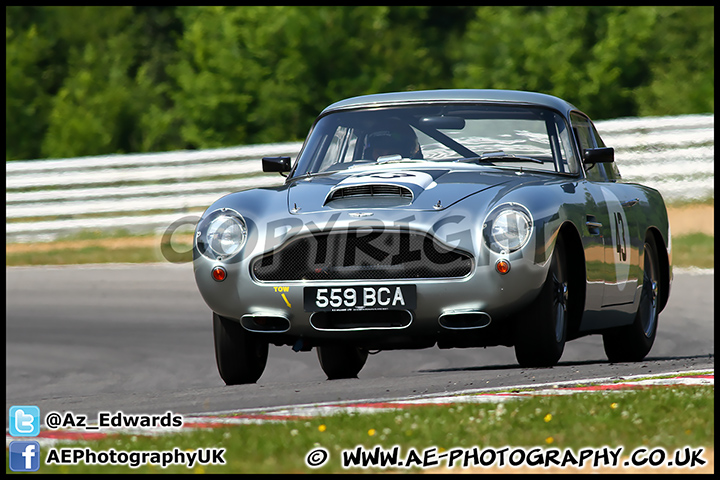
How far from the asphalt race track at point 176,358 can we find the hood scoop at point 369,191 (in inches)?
38.7

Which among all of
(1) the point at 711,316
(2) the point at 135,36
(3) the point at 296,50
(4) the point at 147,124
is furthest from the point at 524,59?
(1) the point at 711,316

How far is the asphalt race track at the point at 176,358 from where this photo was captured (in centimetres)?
608

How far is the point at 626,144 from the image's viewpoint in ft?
55.4

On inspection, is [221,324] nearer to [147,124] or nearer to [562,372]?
[562,372]

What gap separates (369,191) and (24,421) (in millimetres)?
2266

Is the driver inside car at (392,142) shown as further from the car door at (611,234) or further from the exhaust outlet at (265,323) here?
the exhaust outlet at (265,323)

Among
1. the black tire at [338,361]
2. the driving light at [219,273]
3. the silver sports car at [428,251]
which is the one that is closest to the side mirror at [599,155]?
the silver sports car at [428,251]

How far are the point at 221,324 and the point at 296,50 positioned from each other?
26662mm

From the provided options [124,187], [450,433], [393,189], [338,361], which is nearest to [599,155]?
[393,189]

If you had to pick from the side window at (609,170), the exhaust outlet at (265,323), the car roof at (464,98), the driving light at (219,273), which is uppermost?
the car roof at (464,98)

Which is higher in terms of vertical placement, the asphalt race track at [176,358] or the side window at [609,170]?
the side window at [609,170]

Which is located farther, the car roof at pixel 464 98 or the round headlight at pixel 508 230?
the car roof at pixel 464 98

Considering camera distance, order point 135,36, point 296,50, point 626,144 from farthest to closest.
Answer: point 135,36 < point 296,50 < point 626,144

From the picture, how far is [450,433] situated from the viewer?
4598 millimetres
